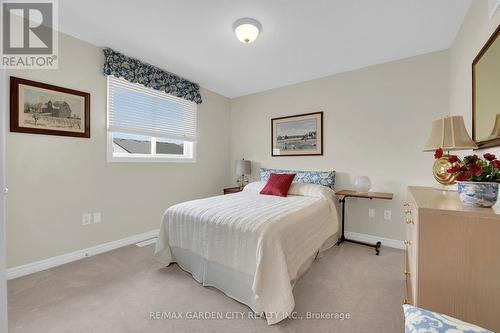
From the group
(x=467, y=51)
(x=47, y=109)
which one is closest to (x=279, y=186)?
(x=467, y=51)

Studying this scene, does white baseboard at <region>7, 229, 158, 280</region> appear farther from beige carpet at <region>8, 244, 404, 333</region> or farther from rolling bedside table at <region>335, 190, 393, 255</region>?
rolling bedside table at <region>335, 190, 393, 255</region>

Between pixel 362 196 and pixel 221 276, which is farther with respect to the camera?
pixel 362 196

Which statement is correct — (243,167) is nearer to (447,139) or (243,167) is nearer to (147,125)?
(147,125)

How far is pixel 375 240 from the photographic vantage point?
2955 millimetres

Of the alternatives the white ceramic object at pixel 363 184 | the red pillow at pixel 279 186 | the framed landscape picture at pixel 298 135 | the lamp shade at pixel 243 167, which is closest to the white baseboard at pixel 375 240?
the white ceramic object at pixel 363 184

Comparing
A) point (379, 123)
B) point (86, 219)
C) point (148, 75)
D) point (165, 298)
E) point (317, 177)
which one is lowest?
point (165, 298)

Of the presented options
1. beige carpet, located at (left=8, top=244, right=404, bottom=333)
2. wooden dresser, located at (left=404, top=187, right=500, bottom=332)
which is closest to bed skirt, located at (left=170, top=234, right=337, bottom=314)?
beige carpet, located at (left=8, top=244, right=404, bottom=333)

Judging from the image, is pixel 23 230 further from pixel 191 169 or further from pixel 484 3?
pixel 484 3

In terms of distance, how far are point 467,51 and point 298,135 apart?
6.88 feet

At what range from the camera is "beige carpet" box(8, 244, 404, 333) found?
1.48 meters

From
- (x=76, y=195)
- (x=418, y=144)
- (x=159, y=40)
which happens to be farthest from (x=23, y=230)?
(x=418, y=144)

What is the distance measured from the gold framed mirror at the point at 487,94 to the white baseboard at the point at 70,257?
368 centimetres

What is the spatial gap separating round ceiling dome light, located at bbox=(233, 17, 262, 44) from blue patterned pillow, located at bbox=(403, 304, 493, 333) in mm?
2376

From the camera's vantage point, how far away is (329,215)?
266 centimetres
